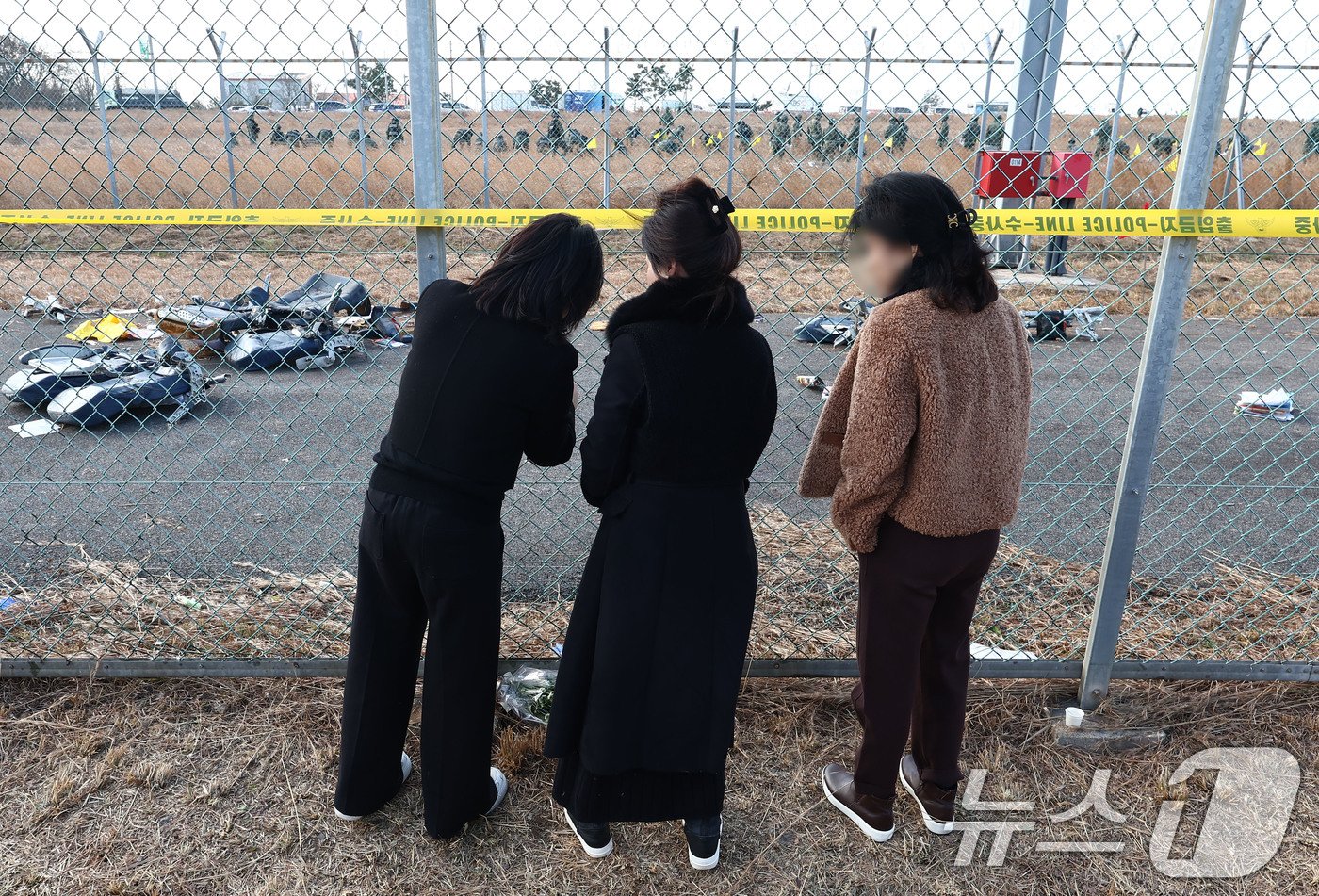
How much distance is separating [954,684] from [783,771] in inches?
26.4

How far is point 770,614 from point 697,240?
6.75ft

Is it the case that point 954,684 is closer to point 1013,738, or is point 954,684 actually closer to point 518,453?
point 1013,738

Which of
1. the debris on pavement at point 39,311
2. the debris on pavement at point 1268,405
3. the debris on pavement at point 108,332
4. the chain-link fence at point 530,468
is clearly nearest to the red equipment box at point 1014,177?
the chain-link fence at point 530,468

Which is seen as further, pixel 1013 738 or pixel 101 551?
pixel 101 551

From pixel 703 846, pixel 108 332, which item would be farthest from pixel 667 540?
pixel 108 332

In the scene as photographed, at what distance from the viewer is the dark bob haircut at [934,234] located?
6.88ft

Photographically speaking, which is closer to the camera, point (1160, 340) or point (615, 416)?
point (615, 416)

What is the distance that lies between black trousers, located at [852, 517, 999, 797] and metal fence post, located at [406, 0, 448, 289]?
56.2 inches

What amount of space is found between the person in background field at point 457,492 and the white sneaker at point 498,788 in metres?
0.12

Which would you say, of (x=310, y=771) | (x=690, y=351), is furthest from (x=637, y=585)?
(x=310, y=771)

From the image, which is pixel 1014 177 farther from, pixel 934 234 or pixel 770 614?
pixel 770 614

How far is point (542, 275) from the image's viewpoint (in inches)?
84.5

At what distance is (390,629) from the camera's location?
2467 millimetres

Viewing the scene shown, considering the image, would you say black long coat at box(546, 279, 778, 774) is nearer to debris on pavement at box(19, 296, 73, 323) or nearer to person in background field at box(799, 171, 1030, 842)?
person in background field at box(799, 171, 1030, 842)
